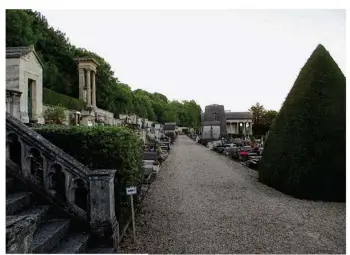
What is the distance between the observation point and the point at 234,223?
702 centimetres

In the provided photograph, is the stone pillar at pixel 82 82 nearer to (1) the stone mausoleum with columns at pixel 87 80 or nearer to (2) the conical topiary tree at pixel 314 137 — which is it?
(1) the stone mausoleum with columns at pixel 87 80

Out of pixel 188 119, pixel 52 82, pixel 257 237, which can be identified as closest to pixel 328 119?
pixel 257 237

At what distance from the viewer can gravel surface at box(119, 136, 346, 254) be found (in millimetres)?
5680

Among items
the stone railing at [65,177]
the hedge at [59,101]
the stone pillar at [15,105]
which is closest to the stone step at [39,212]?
the stone railing at [65,177]

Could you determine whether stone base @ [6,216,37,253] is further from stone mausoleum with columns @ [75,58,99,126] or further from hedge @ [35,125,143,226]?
stone mausoleum with columns @ [75,58,99,126]

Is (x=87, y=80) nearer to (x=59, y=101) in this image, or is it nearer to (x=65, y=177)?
(x=59, y=101)

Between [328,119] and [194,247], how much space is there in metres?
6.21

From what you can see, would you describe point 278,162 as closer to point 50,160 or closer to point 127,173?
point 127,173

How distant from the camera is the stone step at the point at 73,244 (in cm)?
456

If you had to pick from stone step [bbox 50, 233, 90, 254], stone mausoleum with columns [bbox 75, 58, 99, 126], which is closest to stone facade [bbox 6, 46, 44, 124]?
stone step [bbox 50, 233, 90, 254]

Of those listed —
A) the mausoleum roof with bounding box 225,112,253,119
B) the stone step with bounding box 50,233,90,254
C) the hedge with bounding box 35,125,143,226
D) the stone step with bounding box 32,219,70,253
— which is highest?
the mausoleum roof with bounding box 225,112,253,119

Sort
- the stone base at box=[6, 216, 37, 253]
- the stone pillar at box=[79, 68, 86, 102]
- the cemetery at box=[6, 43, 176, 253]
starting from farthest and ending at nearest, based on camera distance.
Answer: the stone pillar at box=[79, 68, 86, 102], the cemetery at box=[6, 43, 176, 253], the stone base at box=[6, 216, 37, 253]

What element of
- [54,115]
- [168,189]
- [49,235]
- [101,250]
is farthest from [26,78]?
[49,235]

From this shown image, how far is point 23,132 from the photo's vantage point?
528cm
